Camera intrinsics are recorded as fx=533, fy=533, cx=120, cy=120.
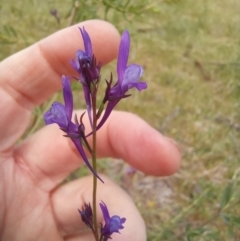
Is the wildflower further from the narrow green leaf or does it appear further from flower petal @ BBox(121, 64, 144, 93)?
the narrow green leaf

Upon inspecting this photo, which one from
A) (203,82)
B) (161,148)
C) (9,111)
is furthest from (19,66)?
(203,82)

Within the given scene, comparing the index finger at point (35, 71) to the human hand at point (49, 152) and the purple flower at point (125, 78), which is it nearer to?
the human hand at point (49, 152)

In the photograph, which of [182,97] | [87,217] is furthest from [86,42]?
[182,97]

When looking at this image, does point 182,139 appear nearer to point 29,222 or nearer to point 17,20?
point 17,20

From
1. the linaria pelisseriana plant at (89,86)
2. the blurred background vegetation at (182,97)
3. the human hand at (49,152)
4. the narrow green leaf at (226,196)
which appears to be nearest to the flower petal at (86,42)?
the linaria pelisseriana plant at (89,86)

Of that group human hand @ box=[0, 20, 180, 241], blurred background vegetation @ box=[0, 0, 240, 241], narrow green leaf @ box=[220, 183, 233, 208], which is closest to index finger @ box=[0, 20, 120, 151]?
human hand @ box=[0, 20, 180, 241]
